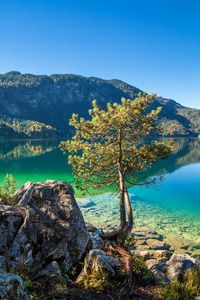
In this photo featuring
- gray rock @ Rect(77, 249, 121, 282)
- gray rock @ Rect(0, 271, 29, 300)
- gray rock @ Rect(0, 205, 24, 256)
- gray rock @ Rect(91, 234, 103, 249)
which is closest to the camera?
gray rock @ Rect(0, 271, 29, 300)

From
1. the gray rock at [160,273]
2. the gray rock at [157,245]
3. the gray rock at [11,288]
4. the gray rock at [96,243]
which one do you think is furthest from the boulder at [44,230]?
the gray rock at [157,245]

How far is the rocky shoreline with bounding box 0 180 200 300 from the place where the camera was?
1076cm

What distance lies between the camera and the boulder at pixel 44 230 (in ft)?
38.9

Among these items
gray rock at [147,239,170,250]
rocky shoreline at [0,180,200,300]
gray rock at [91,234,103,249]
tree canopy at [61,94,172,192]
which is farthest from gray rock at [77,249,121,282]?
gray rock at [147,239,170,250]

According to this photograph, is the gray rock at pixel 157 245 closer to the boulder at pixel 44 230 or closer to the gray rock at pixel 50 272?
the boulder at pixel 44 230

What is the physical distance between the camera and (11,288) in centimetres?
685

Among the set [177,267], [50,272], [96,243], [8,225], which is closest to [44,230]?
[8,225]

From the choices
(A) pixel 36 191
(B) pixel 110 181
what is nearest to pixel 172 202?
(B) pixel 110 181

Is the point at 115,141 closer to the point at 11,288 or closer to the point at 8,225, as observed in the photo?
the point at 8,225

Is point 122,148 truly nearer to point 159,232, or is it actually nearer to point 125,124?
point 125,124

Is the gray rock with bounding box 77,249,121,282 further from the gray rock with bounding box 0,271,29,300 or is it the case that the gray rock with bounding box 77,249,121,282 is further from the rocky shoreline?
the gray rock with bounding box 0,271,29,300

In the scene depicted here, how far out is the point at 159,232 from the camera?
36969 millimetres

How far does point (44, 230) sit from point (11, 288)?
18.4 feet

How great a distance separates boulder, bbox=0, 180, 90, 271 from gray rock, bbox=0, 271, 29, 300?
4.25m
